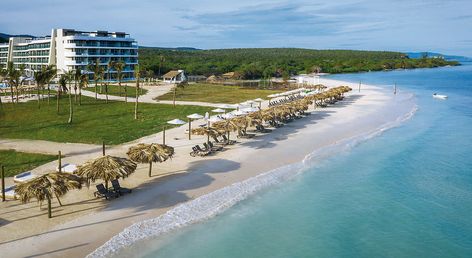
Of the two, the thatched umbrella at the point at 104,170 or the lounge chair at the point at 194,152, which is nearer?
the thatched umbrella at the point at 104,170

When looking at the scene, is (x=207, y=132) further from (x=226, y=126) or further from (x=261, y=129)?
(x=261, y=129)

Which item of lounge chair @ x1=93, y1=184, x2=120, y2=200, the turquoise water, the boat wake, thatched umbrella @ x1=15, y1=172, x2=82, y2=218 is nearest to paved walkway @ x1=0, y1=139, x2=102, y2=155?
lounge chair @ x1=93, y1=184, x2=120, y2=200

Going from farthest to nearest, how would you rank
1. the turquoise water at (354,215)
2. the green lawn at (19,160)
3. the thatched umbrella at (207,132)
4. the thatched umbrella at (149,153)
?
the thatched umbrella at (207,132)
the green lawn at (19,160)
the thatched umbrella at (149,153)
the turquoise water at (354,215)

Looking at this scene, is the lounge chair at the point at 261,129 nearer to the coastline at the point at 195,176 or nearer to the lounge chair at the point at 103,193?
the coastline at the point at 195,176

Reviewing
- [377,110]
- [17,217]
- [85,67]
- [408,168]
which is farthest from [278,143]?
[85,67]

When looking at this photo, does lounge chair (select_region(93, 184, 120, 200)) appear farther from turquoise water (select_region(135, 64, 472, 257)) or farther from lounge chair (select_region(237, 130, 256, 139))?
lounge chair (select_region(237, 130, 256, 139))

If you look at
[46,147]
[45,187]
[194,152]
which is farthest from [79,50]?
[45,187]

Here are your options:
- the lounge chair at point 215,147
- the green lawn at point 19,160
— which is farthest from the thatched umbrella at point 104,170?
the lounge chair at point 215,147
